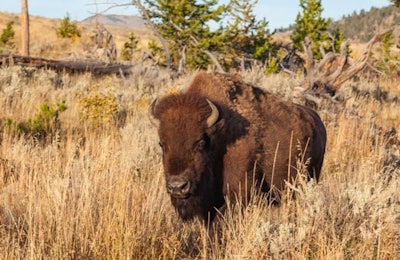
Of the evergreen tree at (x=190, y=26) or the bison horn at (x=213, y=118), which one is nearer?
the bison horn at (x=213, y=118)

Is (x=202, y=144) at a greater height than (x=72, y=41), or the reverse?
(x=72, y=41)

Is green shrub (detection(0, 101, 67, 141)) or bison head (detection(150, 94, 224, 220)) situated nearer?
bison head (detection(150, 94, 224, 220))

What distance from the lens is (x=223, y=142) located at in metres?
4.49

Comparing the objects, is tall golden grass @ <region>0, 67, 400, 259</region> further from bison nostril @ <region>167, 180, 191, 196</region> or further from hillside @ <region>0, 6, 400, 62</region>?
hillside @ <region>0, 6, 400, 62</region>

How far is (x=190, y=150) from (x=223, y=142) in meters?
0.51

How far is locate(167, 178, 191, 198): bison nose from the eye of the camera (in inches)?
152

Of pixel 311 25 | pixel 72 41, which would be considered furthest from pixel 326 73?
pixel 72 41

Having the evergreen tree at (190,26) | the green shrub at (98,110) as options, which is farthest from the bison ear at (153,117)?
the evergreen tree at (190,26)

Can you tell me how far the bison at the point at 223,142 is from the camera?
409 cm

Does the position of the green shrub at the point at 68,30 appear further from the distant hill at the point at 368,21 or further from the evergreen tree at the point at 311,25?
the distant hill at the point at 368,21

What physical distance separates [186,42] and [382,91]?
7.87 meters

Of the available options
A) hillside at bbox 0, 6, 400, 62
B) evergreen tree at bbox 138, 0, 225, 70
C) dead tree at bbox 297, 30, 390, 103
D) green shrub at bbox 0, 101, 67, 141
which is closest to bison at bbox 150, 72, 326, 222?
green shrub at bbox 0, 101, 67, 141

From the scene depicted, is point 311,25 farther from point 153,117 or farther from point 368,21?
point 368,21

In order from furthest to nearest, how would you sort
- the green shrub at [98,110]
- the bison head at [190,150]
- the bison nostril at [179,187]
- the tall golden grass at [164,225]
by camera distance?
the green shrub at [98,110], the bison head at [190,150], the bison nostril at [179,187], the tall golden grass at [164,225]
